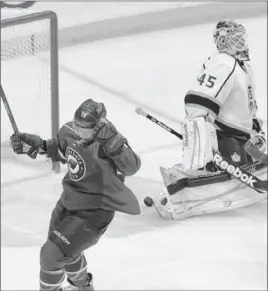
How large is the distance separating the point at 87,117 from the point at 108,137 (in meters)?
0.04

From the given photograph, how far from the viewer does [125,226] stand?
2.92 metres

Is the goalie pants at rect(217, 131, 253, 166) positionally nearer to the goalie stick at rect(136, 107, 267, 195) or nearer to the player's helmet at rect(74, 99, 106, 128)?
the goalie stick at rect(136, 107, 267, 195)

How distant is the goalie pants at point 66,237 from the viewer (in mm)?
1287

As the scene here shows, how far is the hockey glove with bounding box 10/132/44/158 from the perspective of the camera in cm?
119

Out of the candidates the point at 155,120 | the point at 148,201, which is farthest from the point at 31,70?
the point at 155,120

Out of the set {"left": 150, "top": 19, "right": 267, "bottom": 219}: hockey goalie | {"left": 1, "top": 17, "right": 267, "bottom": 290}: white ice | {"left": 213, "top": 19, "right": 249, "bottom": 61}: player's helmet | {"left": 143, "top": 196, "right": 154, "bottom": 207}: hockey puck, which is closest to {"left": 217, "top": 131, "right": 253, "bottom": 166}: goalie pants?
{"left": 150, "top": 19, "right": 267, "bottom": 219}: hockey goalie

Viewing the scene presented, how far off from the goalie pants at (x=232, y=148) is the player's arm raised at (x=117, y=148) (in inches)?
4.6

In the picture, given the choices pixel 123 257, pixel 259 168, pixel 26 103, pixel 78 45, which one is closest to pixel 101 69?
pixel 78 45

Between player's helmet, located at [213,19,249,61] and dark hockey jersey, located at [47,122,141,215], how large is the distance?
7.6 inches

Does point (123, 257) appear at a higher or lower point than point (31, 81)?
lower

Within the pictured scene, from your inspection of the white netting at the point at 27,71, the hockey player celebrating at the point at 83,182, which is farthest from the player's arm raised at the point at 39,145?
the white netting at the point at 27,71

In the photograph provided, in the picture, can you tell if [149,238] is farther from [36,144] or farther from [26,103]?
[36,144]

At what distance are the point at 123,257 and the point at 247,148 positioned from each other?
7.58ft

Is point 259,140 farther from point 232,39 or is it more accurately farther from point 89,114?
point 89,114
